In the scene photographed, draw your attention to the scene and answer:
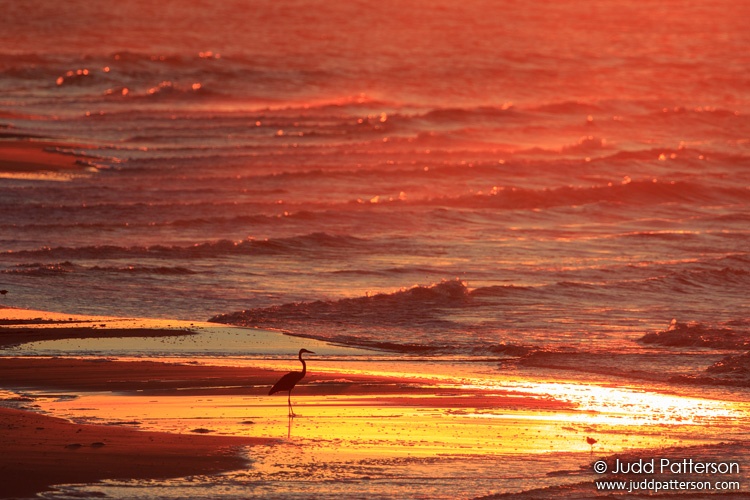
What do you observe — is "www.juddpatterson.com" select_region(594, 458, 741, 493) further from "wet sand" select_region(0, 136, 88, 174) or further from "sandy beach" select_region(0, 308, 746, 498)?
"wet sand" select_region(0, 136, 88, 174)

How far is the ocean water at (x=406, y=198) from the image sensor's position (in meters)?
16.5

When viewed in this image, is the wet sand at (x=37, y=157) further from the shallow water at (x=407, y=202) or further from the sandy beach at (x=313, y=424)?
the sandy beach at (x=313, y=424)

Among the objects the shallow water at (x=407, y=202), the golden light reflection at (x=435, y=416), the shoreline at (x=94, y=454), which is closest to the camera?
the shoreline at (x=94, y=454)

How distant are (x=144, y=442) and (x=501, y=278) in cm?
1037

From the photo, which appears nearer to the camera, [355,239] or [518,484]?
[518,484]

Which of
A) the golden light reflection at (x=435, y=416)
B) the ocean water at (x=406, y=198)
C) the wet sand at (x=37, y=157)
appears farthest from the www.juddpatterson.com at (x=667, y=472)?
the wet sand at (x=37, y=157)

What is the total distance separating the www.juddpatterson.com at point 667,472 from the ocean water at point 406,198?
325cm

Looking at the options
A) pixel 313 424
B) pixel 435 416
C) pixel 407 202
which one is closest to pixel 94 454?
pixel 313 424

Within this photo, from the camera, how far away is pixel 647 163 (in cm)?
3594

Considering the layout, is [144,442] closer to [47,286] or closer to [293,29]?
[47,286]

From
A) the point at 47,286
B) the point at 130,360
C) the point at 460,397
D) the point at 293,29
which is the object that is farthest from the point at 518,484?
the point at 293,29

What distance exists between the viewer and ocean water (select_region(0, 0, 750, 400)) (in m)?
16.5

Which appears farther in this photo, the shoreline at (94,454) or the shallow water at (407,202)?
the shallow water at (407,202)

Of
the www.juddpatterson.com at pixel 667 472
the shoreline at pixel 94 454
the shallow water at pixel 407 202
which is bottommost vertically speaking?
the www.juddpatterson.com at pixel 667 472
